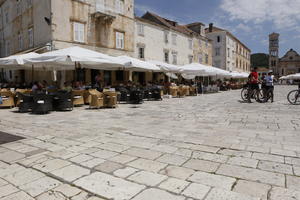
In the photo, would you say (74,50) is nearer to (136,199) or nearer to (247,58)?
(136,199)

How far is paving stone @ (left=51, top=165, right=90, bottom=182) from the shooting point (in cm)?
271

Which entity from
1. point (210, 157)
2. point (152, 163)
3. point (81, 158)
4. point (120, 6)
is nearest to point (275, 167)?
point (210, 157)

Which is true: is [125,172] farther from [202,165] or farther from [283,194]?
[283,194]

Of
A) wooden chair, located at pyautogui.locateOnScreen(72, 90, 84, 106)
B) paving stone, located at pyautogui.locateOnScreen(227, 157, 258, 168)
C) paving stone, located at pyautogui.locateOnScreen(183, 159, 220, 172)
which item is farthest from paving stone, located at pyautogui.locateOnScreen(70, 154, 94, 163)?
wooden chair, located at pyautogui.locateOnScreen(72, 90, 84, 106)

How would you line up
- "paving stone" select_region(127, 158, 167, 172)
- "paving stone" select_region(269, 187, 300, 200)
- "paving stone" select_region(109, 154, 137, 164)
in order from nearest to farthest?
"paving stone" select_region(269, 187, 300, 200) → "paving stone" select_region(127, 158, 167, 172) → "paving stone" select_region(109, 154, 137, 164)

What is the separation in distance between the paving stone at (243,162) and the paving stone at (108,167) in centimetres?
159

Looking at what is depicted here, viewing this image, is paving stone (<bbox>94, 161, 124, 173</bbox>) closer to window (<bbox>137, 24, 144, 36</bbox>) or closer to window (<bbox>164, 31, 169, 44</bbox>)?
window (<bbox>137, 24, 144, 36</bbox>)

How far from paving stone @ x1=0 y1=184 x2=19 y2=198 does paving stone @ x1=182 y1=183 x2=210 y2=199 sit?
1.86m

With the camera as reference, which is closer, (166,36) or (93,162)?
(93,162)

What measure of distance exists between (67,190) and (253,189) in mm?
2029

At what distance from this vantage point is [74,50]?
8.84 metres

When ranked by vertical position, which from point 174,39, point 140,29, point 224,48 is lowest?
point 140,29

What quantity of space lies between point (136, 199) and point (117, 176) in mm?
587

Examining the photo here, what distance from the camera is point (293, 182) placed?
2521 mm
